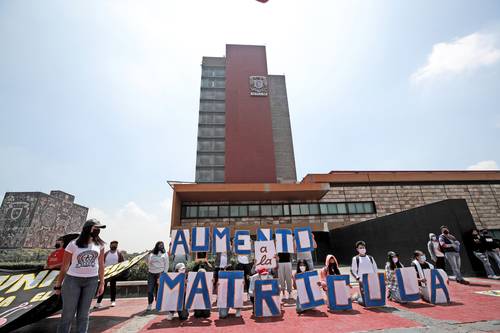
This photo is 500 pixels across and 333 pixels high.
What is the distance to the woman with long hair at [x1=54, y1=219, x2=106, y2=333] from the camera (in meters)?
2.89

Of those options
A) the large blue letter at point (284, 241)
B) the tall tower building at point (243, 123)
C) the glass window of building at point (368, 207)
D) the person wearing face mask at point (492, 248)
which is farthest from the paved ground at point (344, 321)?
the tall tower building at point (243, 123)

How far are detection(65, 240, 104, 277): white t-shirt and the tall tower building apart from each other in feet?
87.2

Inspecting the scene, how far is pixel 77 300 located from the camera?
2963mm

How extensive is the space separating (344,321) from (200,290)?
112 inches

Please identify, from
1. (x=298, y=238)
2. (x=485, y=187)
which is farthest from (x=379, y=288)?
(x=485, y=187)

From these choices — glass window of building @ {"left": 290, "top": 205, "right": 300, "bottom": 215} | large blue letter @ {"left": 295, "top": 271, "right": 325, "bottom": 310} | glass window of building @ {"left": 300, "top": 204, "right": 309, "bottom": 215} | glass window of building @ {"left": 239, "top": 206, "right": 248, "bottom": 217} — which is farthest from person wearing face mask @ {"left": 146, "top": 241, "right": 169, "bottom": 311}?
glass window of building @ {"left": 300, "top": 204, "right": 309, "bottom": 215}

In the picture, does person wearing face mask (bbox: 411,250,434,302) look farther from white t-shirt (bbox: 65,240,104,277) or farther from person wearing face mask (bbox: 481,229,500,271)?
white t-shirt (bbox: 65,240,104,277)

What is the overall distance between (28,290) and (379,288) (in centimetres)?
690

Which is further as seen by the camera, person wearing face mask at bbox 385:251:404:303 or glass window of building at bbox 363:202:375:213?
glass window of building at bbox 363:202:375:213

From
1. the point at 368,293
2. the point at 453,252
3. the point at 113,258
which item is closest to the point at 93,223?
the point at 113,258

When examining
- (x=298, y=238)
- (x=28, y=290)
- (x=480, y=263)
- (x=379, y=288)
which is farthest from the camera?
Result: (x=480, y=263)

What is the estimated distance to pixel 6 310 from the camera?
11.5ft

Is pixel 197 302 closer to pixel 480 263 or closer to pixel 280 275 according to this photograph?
pixel 280 275

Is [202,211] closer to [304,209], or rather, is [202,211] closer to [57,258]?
[304,209]
